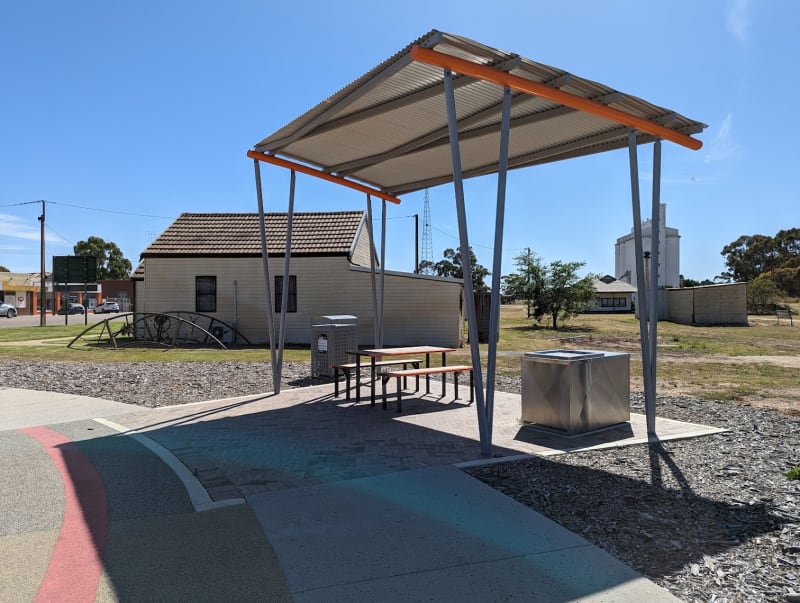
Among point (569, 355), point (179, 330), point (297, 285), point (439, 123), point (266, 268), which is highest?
point (439, 123)

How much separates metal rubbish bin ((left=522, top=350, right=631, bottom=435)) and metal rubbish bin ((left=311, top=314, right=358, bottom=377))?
5798mm

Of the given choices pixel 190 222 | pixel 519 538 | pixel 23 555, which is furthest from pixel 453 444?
pixel 190 222

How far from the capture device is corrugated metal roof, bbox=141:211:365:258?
72.2ft

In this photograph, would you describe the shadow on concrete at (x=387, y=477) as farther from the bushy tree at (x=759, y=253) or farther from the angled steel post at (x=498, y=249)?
the bushy tree at (x=759, y=253)

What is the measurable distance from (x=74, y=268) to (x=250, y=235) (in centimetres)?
2152

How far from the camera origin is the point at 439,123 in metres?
7.92

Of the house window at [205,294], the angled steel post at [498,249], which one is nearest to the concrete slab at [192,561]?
the angled steel post at [498,249]

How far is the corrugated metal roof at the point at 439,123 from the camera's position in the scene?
19.2ft

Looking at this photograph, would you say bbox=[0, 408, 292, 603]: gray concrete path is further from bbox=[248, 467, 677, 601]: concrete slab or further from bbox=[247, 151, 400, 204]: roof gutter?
bbox=[247, 151, 400, 204]: roof gutter

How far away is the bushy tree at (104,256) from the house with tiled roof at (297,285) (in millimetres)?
71930

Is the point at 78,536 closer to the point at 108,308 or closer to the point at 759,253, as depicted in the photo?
the point at 108,308

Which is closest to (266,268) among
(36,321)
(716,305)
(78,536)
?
(78,536)

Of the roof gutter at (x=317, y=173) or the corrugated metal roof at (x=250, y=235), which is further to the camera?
the corrugated metal roof at (x=250, y=235)

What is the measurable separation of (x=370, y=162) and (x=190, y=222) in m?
17.0
